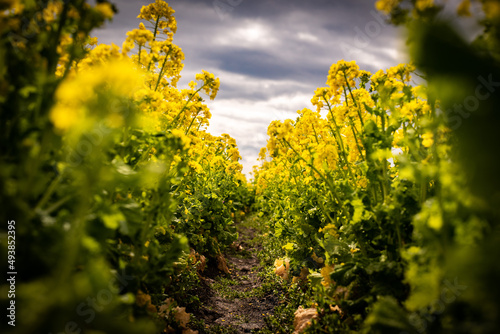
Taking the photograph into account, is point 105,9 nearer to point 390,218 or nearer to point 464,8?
point 464,8

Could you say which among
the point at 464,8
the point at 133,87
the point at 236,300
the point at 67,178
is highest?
the point at 464,8

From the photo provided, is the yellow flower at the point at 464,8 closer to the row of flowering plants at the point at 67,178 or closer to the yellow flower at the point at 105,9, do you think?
the row of flowering plants at the point at 67,178

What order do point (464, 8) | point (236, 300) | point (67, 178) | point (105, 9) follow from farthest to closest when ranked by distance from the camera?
point (236, 300) < point (67, 178) < point (105, 9) < point (464, 8)

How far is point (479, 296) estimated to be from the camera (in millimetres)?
1039

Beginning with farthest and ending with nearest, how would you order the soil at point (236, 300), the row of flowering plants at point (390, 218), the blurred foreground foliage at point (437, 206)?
the soil at point (236, 300) < the row of flowering plants at point (390, 218) < the blurred foreground foliage at point (437, 206)

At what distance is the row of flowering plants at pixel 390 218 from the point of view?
4.33 feet

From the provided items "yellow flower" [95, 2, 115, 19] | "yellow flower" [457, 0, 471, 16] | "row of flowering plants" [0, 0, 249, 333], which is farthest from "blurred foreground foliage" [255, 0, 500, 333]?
"yellow flower" [95, 2, 115, 19]

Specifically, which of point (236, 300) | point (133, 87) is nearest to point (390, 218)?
point (133, 87)

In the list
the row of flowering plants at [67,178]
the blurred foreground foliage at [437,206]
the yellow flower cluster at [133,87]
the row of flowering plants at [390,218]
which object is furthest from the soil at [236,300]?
the yellow flower cluster at [133,87]

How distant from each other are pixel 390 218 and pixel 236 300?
314cm

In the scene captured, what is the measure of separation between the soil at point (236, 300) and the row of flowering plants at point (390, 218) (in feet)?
2.17

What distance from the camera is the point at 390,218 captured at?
2.25 metres

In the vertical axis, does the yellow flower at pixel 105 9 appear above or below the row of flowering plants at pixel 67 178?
above

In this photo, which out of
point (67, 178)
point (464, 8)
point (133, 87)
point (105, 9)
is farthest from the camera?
point (133, 87)
